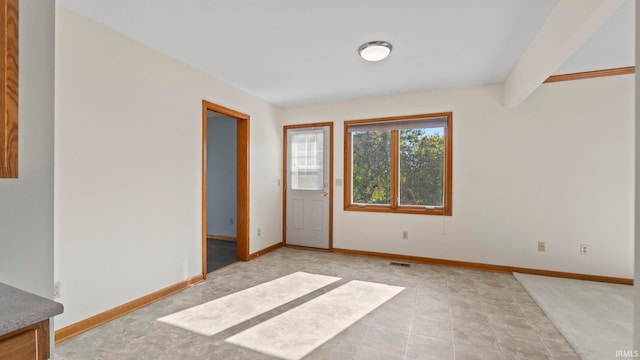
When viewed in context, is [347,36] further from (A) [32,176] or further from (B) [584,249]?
(B) [584,249]

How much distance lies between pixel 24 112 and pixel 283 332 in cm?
197

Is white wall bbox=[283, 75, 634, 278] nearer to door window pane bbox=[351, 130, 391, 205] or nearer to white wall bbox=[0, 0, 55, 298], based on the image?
door window pane bbox=[351, 130, 391, 205]

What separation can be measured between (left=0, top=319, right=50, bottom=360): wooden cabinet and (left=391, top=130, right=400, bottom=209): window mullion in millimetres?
3839

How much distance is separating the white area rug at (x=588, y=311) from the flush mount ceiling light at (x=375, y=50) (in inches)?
107

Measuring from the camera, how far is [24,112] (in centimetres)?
96

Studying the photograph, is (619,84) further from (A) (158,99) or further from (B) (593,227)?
(A) (158,99)

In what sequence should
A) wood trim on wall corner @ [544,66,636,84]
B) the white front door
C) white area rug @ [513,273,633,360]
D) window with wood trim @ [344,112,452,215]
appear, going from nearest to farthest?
white area rug @ [513,273,633,360] < wood trim on wall corner @ [544,66,636,84] < window with wood trim @ [344,112,452,215] < the white front door

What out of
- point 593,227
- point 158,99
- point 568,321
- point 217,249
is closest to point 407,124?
point 593,227

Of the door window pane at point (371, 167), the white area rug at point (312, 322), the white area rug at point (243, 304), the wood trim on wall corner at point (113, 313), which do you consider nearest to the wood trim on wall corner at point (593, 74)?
the door window pane at point (371, 167)

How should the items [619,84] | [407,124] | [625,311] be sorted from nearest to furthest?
1. [625,311]
2. [619,84]
3. [407,124]

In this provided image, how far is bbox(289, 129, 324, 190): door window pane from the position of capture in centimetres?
459

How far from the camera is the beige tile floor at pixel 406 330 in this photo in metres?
1.88

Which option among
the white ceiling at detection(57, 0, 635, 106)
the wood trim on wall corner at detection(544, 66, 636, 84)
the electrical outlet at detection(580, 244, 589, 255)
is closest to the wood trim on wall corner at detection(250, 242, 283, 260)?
the white ceiling at detection(57, 0, 635, 106)

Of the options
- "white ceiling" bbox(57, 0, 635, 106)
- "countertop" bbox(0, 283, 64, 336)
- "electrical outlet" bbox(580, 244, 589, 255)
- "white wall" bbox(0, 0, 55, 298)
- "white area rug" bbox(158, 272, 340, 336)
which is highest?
"white ceiling" bbox(57, 0, 635, 106)
